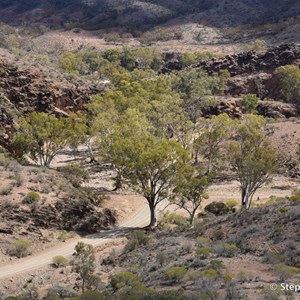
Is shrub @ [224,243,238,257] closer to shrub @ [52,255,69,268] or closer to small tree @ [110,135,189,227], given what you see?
shrub @ [52,255,69,268]

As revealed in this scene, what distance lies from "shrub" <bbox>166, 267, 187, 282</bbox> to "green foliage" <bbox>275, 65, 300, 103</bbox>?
7040 cm

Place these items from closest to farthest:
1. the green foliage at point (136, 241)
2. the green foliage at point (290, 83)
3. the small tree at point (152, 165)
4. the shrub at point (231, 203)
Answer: the green foliage at point (136, 241) → the small tree at point (152, 165) → the shrub at point (231, 203) → the green foliage at point (290, 83)

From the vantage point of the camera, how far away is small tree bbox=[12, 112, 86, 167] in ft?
171

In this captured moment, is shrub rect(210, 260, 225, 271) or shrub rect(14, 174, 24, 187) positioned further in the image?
shrub rect(14, 174, 24, 187)

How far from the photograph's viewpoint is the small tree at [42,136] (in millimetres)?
52062

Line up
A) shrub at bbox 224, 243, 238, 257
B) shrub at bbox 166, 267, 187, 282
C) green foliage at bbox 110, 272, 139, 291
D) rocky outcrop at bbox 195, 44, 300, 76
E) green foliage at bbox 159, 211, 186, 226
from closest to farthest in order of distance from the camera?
shrub at bbox 166, 267, 187, 282 < green foliage at bbox 110, 272, 139, 291 < shrub at bbox 224, 243, 238, 257 < green foliage at bbox 159, 211, 186, 226 < rocky outcrop at bbox 195, 44, 300, 76

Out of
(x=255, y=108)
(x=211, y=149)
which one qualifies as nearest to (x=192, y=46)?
(x=255, y=108)

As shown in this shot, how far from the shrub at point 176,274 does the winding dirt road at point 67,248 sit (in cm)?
1136

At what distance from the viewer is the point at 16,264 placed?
97.9 ft

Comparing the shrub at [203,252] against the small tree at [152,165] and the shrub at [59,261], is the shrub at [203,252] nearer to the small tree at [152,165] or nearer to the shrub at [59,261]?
the shrub at [59,261]

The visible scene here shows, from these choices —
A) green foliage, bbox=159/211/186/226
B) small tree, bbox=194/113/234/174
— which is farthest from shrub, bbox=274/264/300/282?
small tree, bbox=194/113/234/174

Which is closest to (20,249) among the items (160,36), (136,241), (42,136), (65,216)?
(65,216)

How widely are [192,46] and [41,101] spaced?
9349 cm

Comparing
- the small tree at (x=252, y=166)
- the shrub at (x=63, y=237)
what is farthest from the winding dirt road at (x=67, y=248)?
the small tree at (x=252, y=166)
